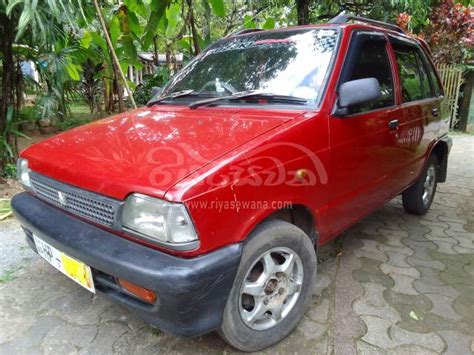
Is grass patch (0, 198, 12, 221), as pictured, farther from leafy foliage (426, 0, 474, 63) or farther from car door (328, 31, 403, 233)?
leafy foliage (426, 0, 474, 63)

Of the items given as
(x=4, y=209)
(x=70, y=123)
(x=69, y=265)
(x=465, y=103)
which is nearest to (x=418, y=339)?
(x=69, y=265)

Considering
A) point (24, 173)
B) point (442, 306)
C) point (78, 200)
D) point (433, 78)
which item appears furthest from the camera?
point (433, 78)

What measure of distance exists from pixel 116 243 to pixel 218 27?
1257 cm

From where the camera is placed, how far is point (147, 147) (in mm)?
1929

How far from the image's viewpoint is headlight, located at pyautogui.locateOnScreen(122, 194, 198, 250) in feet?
5.04

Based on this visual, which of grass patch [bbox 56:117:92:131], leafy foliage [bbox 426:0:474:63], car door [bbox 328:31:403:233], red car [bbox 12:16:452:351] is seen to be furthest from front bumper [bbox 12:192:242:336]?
leafy foliage [bbox 426:0:474:63]

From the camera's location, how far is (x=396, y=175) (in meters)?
3.01

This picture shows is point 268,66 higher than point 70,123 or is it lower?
higher

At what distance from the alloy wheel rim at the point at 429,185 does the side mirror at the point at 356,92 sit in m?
2.07

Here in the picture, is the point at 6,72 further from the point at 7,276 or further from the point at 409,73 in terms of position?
the point at 409,73

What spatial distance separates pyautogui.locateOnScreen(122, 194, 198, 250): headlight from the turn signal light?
0.22m

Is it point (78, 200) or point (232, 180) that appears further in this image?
point (78, 200)

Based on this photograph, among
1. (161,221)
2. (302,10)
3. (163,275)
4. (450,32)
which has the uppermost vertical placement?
(302,10)

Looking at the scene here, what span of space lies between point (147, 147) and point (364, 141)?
1.39 meters
